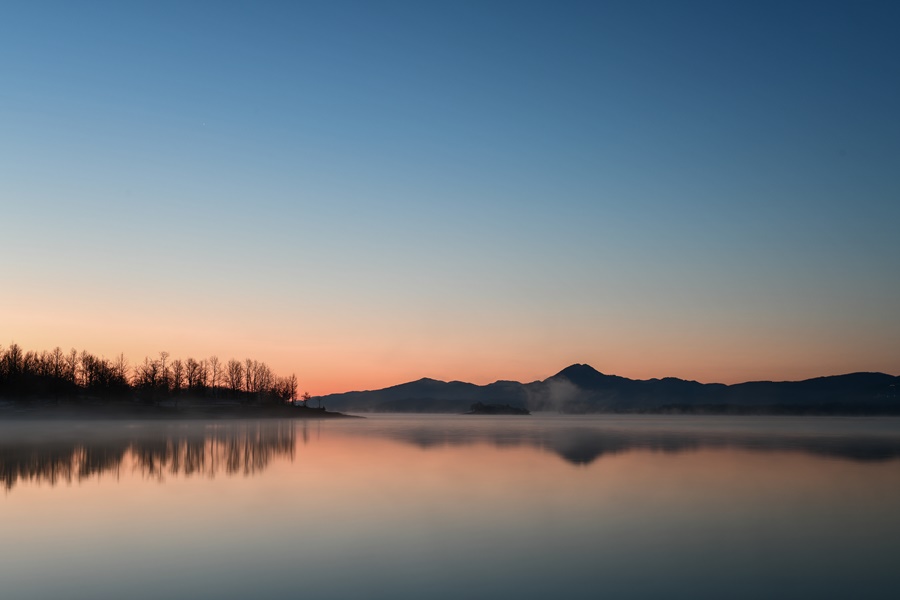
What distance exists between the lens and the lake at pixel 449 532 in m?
15.2

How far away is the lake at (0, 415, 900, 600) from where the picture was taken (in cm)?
1521

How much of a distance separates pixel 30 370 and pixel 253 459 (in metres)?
162

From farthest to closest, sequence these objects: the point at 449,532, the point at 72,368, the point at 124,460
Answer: the point at 72,368
the point at 124,460
the point at 449,532

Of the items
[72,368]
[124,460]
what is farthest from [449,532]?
[72,368]

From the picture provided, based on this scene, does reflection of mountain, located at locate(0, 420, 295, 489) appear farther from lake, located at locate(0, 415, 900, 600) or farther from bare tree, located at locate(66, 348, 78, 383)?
bare tree, located at locate(66, 348, 78, 383)

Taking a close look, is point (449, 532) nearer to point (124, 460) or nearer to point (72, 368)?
point (124, 460)

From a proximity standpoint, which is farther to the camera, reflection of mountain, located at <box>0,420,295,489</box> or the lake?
reflection of mountain, located at <box>0,420,295,489</box>

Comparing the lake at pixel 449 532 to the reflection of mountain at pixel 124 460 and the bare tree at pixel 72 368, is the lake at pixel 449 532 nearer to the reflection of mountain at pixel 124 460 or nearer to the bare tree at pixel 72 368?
the reflection of mountain at pixel 124 460

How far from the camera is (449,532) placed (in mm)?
21094

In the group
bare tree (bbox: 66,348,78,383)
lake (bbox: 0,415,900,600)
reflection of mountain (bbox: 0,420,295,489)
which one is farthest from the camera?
bare tree (bbox: 66,348,78,383)

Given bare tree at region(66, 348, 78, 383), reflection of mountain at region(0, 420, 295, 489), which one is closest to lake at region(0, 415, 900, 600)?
reflection of mountain at region(0, 420, 295, 489)

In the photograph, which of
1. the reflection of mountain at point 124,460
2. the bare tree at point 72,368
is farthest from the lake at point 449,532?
the bare tree at point 72,368

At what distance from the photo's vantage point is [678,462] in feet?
146

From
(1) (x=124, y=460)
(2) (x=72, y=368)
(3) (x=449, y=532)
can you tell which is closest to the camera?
(3) (x=449, y=532)
